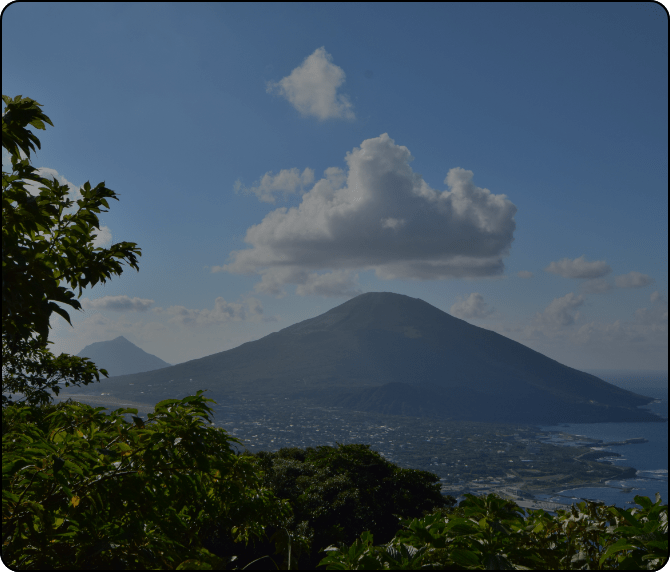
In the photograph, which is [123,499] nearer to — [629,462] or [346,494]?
[346,494]

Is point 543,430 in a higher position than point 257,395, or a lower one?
lower

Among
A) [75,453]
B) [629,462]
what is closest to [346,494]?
[75,453]

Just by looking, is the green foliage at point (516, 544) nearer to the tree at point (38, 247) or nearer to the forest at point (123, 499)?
the forest at point (123, 499)

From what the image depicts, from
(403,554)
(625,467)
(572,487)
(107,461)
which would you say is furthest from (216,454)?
(625,467)

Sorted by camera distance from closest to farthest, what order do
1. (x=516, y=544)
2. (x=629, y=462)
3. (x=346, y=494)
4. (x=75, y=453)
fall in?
(x=516, y=544) → (x=75, y=453) → (x=346, y=494) → (x=629, y=462)

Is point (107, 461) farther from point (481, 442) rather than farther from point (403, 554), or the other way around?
point (481, 442)

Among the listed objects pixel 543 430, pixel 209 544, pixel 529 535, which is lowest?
pixel 543 430

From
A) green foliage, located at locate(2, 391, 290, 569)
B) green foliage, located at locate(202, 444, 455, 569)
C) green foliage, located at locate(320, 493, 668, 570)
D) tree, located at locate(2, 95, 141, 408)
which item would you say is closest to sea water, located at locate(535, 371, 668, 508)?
green foliage, located at locate(202, 444, 455, 569)
